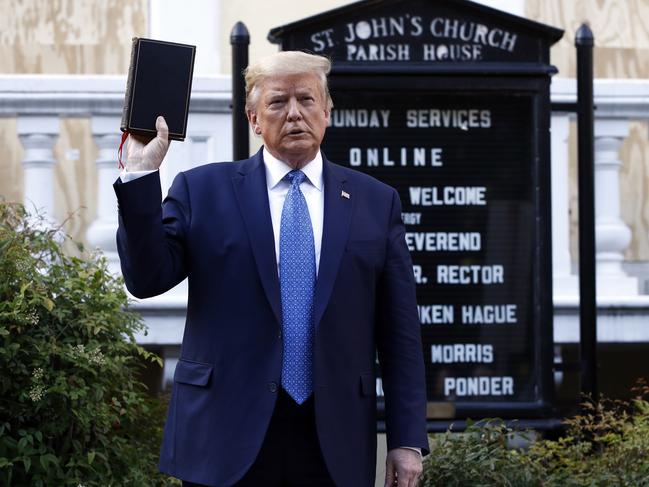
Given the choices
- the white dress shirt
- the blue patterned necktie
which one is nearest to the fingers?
the blue patterned necktie

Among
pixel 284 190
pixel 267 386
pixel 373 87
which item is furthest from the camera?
pixel 373 87

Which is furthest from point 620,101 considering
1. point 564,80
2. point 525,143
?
point 525,143

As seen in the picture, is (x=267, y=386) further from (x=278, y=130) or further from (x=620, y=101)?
(x=620, y=101)

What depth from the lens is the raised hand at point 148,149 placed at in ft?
9.57

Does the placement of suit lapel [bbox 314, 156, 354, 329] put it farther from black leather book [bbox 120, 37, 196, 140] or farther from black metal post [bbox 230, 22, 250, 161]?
black metal post [bbox 230, 22, 250, 161]

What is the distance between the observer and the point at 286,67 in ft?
10.3

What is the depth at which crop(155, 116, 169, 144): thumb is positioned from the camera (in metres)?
2.95

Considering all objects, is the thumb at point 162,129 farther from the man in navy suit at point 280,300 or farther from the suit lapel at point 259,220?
the suit lapel at point 259,220

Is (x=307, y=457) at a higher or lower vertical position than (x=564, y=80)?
lower

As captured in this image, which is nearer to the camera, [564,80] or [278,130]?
[278,130]

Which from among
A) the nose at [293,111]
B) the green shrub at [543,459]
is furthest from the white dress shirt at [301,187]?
the green shrub at [543,459]

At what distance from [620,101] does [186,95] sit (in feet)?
11.7

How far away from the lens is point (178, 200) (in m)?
3.13

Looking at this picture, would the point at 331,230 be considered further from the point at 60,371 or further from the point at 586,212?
the point at 586,212
